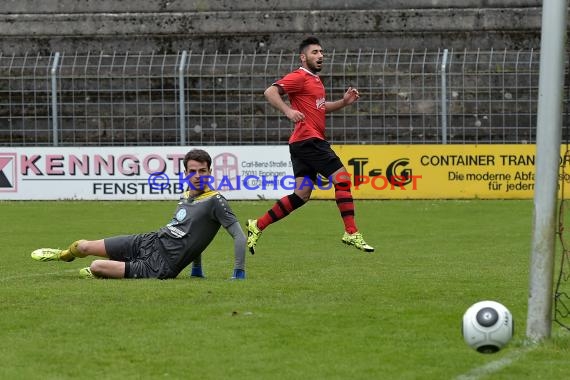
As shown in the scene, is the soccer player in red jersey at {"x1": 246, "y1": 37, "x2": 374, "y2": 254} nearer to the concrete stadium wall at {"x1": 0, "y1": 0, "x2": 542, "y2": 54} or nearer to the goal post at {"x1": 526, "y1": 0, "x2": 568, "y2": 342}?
the goal post at {"x1": 526, "y1": 0, "x2": 568, "y2": 342}

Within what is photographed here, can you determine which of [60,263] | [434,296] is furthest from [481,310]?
[60,263]

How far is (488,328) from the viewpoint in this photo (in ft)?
23.3

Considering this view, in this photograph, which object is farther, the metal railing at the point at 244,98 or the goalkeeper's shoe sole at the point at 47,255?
the metal railing at the point at 244,98

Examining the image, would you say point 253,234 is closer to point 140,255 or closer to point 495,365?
point 140,255

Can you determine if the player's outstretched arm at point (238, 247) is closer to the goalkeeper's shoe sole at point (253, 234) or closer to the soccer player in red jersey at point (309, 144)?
the goalkeeper's shoe sole at point (253, 234)

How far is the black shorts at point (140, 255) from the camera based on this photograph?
36.4 ft

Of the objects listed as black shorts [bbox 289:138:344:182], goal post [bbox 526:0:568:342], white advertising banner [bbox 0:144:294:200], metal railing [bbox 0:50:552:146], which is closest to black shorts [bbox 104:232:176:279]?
black shorts [bbox 289:138:344:182]

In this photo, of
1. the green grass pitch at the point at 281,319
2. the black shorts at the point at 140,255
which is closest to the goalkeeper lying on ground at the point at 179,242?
the black shorts at the point at 140,255

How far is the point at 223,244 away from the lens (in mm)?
16422

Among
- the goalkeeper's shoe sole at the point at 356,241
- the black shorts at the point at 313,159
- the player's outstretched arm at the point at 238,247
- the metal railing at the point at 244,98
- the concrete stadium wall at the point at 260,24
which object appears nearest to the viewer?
the player's outstretched arm at the point at 238,247

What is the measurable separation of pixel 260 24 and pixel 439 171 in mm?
6767

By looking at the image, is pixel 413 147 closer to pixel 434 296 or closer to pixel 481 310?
pixel 434 296

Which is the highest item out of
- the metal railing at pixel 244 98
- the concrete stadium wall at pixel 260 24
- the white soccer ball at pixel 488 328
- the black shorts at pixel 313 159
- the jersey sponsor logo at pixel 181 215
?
the concrete stadium wall at pixel 260 24

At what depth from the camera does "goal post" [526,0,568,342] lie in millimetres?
7527
